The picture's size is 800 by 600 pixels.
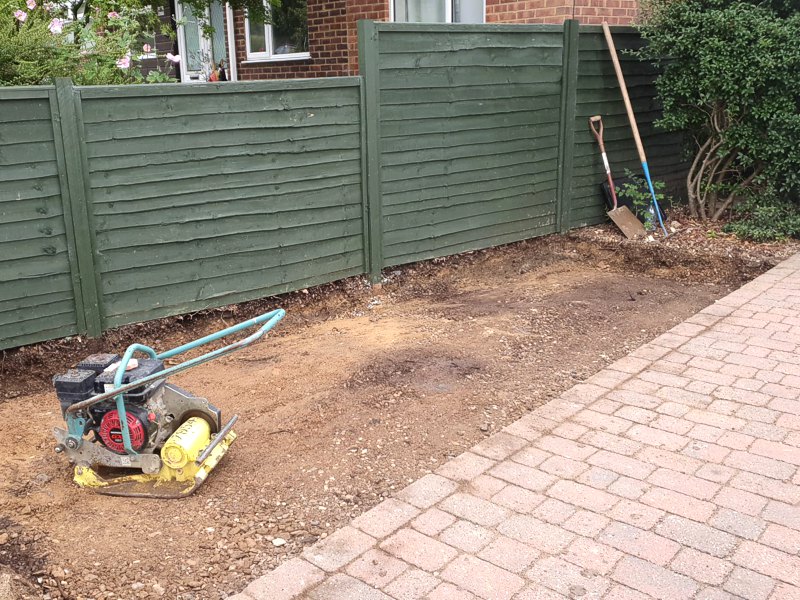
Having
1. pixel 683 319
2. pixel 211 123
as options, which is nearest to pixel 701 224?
pixel 683 319

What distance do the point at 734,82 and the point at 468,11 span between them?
3518 millimetres

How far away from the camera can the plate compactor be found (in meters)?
3.41

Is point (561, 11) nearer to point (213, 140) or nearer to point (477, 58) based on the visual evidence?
point (477, 58)

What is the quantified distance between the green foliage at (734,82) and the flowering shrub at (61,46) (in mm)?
5228

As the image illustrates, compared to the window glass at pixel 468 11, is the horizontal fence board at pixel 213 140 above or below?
below

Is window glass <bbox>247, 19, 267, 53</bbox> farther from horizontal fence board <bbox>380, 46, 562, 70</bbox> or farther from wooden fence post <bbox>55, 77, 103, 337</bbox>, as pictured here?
wooden fence post <bbox>55, 77, 103, 337</bbox>

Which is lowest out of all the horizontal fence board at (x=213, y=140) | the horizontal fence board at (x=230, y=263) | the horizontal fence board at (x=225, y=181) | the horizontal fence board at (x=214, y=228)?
the horizontal fence board at (x=230, y=263)

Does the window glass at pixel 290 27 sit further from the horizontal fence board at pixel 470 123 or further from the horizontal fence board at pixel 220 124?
the horizontal fence board at pixel 220 124

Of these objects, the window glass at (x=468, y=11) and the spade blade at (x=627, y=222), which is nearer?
the spade blade at (x=627, y=222)

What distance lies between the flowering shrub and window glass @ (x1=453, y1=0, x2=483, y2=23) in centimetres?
448

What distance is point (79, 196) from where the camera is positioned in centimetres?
495

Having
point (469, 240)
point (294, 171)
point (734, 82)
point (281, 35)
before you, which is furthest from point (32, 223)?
point (281, 35)

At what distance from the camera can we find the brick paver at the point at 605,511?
9.49ft

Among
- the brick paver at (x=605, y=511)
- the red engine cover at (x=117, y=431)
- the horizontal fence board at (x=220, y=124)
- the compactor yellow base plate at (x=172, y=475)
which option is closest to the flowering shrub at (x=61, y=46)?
the horizontal fence board at (x=220, y=124)
